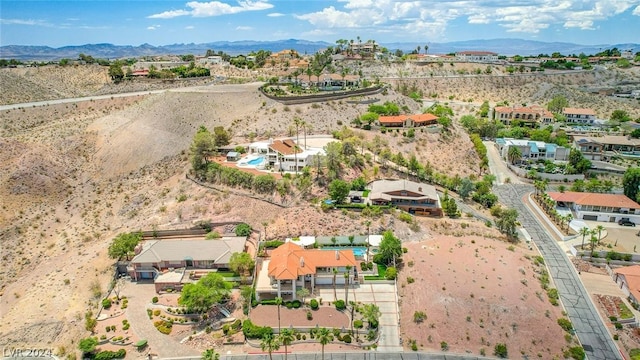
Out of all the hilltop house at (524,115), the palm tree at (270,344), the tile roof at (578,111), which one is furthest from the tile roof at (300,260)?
the tile roof at (578,111)

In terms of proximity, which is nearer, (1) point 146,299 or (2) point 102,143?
(1) point 146,299

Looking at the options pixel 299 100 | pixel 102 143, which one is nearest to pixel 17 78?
pixel 102 143

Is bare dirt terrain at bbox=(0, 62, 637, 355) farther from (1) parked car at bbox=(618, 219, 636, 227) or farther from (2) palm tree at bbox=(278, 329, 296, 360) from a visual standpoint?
(1) parked car at bbox=(618, 219, 636, 227)

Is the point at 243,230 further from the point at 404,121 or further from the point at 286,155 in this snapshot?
the point at 404,121

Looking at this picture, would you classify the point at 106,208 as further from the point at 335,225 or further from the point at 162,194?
the point at 335,225

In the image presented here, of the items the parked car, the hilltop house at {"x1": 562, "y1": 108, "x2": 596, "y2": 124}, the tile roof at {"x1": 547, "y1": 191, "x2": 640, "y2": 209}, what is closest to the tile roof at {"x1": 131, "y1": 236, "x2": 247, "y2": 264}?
the tile roof at {"x1": 547, "y1": 191, "x2": 640, "y2": 209}

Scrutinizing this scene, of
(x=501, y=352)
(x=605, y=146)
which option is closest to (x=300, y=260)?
(x=501, y=352)
